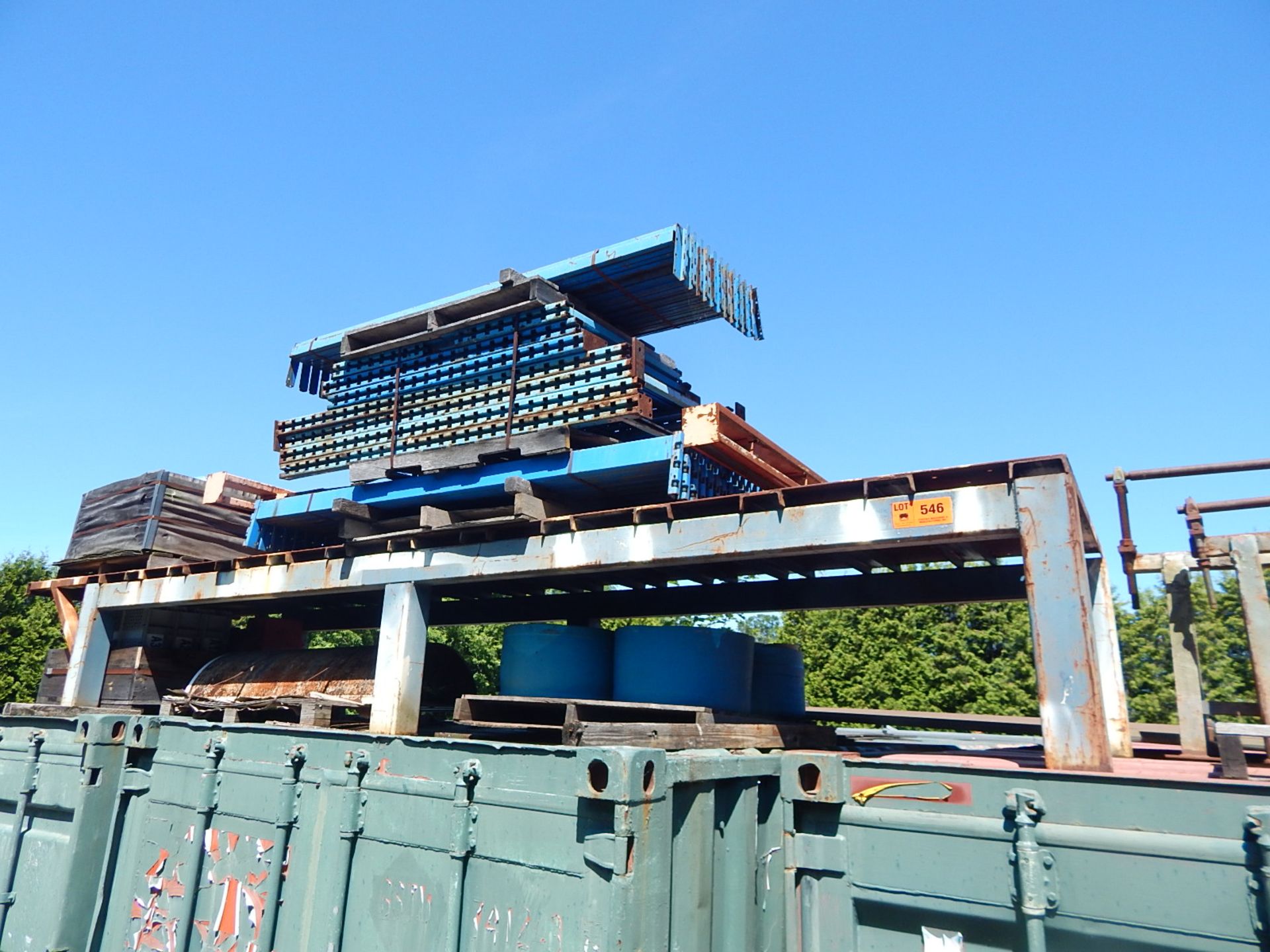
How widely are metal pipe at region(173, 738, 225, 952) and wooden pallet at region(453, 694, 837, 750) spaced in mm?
2318

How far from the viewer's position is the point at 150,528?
1201 centimetres

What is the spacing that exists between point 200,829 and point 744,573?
5780mm

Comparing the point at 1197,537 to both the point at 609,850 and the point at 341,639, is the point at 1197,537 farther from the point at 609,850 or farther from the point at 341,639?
the point at 341,639

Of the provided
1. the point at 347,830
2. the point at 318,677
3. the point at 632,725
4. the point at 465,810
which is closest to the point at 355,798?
the point at 347,830

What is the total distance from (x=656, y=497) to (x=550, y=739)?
317cm

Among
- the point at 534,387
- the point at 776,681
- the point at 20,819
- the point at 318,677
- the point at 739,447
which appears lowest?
the point at 20,819

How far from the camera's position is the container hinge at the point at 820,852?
395cm

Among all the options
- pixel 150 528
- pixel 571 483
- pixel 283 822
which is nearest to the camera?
pixel 283 822

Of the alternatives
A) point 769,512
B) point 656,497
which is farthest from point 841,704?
point 769,512

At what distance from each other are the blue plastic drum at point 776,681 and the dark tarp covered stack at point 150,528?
9.09 meters

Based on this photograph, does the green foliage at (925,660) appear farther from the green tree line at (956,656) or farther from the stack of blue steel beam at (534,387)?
the stack of blue steel beam at (534,387)

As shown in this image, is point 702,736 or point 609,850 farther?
point 702,736

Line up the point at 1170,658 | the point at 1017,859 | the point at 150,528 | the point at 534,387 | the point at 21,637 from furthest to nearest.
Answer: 1. the point at 1170,658
2. the point at 21,637
3. the point at 150,528
4. the point at 534,387
5. the point at 1017,859

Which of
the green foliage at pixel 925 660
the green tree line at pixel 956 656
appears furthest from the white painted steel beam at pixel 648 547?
the green foliage at pixel 925 660
